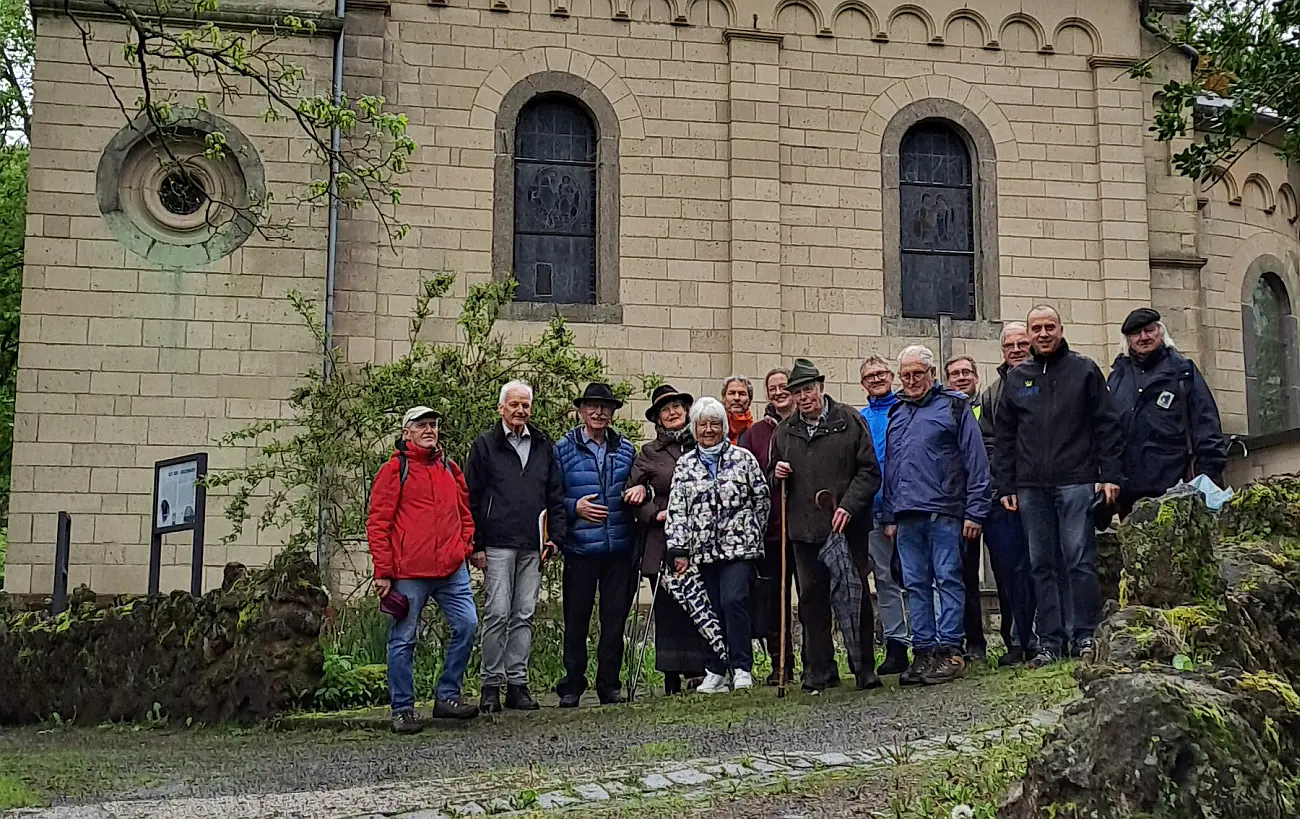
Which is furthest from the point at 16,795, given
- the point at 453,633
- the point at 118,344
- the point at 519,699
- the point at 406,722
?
the point at 118,344

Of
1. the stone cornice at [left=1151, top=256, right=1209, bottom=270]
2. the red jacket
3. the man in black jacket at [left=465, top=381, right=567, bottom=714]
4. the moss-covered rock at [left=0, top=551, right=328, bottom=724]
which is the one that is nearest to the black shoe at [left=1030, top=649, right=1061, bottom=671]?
the man in black jacket at [left=465, top=381, right=567, bottom=714]

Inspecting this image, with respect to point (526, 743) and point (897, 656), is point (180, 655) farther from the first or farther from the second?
point (897, 656)

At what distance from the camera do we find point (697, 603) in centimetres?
866

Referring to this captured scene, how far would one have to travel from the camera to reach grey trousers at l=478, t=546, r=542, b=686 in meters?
8.68

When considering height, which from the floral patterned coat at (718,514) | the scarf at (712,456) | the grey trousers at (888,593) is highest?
the scarf at (712,456)

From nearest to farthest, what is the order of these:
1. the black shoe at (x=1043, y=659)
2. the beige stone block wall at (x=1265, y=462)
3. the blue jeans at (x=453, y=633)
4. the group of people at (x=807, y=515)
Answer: the black shoe at (x=1043, y=659), the group of people at (x=807, y=515), the blue jeans at (x=453, y=633), the beige stone block wall at (x=1265, y=462)

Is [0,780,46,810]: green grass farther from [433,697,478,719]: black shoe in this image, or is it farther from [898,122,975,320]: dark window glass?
[898,122,975,320]: dark window glass

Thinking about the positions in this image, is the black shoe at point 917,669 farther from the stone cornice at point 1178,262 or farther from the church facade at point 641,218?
the stone cornice at point 1178,262

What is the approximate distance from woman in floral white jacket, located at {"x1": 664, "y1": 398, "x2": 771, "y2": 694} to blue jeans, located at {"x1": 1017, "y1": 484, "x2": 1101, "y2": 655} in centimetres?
161

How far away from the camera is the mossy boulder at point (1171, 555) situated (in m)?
4.61

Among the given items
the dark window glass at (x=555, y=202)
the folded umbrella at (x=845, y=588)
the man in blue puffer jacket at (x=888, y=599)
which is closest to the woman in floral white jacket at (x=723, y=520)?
the folded umbrella at (x=845, y=588)

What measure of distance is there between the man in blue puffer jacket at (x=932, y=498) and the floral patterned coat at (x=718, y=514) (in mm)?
836

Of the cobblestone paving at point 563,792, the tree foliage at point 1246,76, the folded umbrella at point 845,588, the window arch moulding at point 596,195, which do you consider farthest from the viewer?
the window arch moulding at point 596,195

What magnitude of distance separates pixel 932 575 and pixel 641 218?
6825 millimetres
